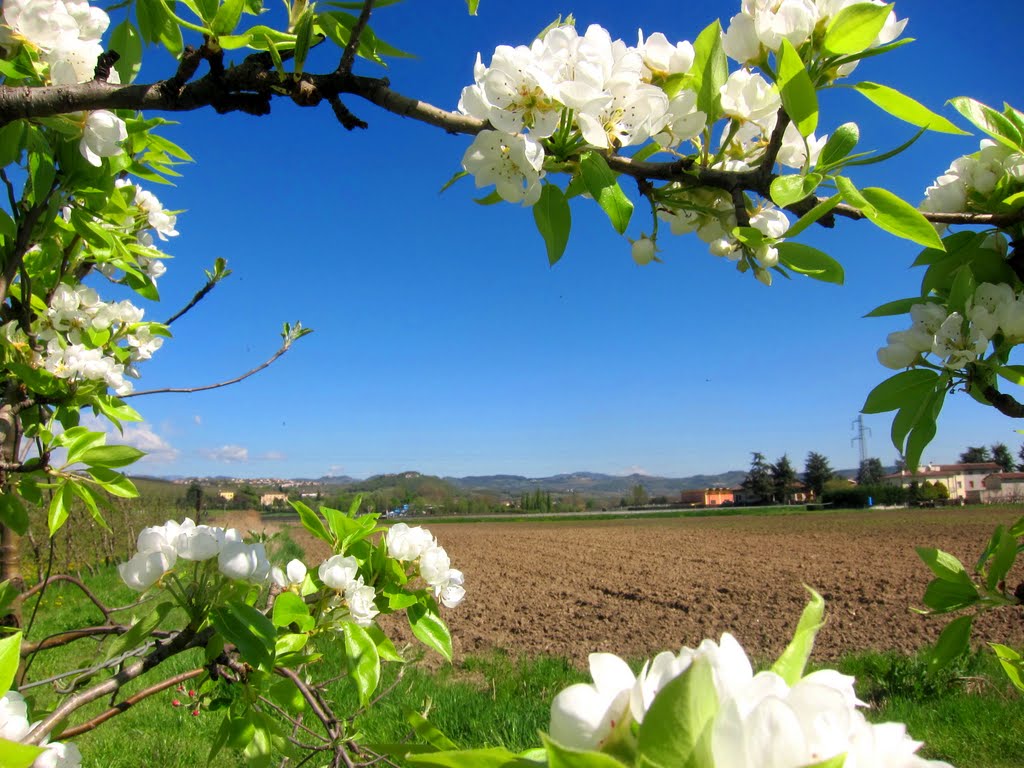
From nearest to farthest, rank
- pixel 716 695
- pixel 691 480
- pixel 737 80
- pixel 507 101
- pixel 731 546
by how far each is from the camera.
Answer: pixel 716 695, pixel 507 101, pixel 737 80, pixel 731 546, pixel 691 480

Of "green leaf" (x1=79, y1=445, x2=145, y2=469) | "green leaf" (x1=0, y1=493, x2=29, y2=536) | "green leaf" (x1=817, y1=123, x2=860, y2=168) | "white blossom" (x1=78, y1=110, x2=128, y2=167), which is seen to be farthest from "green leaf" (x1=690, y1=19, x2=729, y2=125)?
"green leaf" (x1=0, y1=493, x2=29, y2=536)

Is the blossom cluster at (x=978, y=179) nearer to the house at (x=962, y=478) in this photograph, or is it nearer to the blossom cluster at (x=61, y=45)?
the blossom cluster at (x=61, y=45)

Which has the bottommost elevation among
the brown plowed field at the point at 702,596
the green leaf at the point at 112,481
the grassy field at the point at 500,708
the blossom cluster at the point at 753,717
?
the brown plowed field at the point at 702,596

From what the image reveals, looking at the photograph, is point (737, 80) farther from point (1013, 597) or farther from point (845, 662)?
point (845, 662)

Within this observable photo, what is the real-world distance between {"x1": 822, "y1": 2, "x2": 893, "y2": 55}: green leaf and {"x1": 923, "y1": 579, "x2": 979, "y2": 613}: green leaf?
106cm

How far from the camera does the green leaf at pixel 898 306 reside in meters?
1.03

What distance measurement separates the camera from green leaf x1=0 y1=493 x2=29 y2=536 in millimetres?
1305

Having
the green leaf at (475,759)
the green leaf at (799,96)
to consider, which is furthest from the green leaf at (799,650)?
the green leaf at (799,96)

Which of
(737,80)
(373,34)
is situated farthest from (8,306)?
(737,80)

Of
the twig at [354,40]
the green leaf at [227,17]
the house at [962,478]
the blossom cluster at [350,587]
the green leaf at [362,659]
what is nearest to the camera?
the twig at [354,40]

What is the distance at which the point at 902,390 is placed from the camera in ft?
3.22

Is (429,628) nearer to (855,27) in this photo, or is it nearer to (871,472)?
(855,27)

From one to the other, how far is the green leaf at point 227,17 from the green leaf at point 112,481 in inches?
37.4

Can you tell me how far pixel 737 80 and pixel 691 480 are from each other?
677ft
